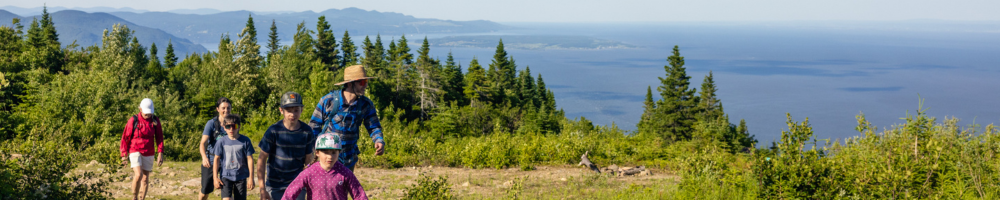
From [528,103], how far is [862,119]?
77.7m

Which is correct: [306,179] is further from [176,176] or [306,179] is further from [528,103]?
[528,103]

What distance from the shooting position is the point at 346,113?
211 inches

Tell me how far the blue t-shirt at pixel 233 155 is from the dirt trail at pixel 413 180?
2507 mm

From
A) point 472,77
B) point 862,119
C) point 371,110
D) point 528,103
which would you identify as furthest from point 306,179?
point 528,103

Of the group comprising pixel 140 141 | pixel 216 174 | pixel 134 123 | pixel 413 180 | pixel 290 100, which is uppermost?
pixel 290 100

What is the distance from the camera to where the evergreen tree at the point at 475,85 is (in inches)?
2694

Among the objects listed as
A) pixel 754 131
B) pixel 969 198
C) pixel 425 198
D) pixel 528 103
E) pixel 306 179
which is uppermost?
pixel 306 179

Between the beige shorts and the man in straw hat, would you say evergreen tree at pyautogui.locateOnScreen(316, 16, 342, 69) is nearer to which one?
the beige shorts

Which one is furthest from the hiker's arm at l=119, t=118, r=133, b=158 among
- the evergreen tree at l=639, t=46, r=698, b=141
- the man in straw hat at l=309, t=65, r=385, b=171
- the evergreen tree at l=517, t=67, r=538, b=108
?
the evergreen tree at l=517, t=67, r=538, b=108

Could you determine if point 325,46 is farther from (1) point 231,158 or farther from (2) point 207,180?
(1) point 231,158

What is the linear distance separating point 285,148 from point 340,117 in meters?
0.60

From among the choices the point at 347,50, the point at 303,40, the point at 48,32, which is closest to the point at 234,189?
the point at 303,40

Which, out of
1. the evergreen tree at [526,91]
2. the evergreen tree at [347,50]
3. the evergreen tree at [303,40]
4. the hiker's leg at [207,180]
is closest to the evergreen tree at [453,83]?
the evergreen tree at [347,50]

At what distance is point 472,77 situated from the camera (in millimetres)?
69125
